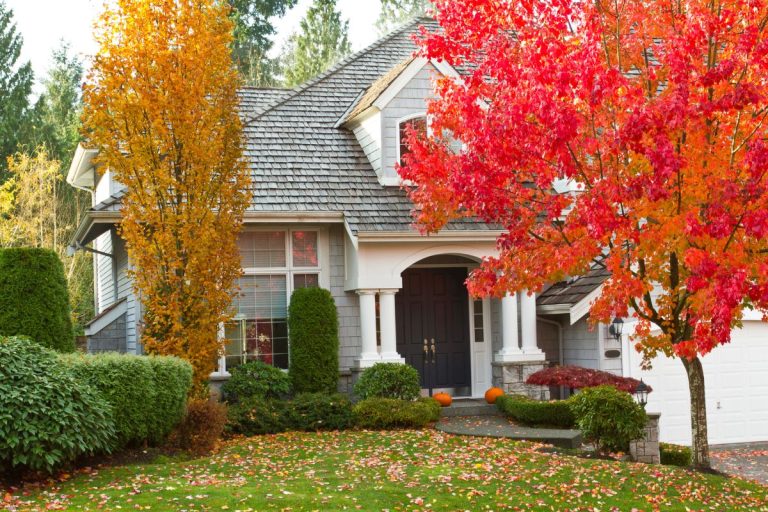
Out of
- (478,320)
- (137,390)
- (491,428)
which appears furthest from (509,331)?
(137,390)

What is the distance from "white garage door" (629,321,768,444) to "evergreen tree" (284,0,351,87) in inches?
994

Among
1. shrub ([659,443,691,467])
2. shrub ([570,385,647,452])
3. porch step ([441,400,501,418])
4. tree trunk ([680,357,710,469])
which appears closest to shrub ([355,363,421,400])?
porch step ([441,400,501,418])

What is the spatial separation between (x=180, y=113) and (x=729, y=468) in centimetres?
934

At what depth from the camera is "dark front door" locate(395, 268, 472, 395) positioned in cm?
1742

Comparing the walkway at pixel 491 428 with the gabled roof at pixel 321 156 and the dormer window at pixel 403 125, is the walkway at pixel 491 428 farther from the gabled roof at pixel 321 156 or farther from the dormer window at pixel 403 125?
the dormer window at pixel 403 125

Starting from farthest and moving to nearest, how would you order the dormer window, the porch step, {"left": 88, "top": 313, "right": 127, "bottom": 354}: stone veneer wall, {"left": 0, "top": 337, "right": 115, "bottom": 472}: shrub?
{"left": 88, "top": 313, "right": 127, "bottom": 354}: stone veneer wall → the dormer window → the porch step → {"left": 0, "top": 337, "right": 115, "bottom": 472}: shrub

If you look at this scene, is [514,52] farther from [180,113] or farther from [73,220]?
[73,220]

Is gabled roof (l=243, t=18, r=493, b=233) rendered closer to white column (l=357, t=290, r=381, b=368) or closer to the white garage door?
white column (l=357, t=290, r=381, b=368)

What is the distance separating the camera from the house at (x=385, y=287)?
52.4 ft

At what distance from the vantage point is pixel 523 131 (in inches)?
383

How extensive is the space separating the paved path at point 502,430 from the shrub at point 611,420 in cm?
49

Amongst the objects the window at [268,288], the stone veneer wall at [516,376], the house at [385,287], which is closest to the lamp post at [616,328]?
the house at [385,287]

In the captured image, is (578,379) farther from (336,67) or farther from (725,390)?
(336,67)

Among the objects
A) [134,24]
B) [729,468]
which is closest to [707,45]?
[729,468]
